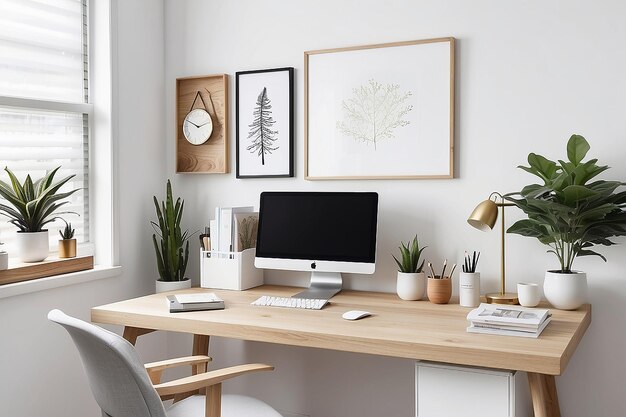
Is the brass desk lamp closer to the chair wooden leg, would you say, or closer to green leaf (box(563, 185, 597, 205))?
green leaf (box(563, 185, 597, 205))

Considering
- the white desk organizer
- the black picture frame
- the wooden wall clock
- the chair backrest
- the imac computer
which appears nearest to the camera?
the chair backrest

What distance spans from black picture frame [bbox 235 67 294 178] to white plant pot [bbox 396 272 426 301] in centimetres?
→ 77

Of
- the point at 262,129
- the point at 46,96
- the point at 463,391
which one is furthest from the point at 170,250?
the point at 463,391

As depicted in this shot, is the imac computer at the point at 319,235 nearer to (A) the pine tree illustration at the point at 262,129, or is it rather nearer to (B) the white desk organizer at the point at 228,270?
(B) the white desk organizer at the point at 228,270

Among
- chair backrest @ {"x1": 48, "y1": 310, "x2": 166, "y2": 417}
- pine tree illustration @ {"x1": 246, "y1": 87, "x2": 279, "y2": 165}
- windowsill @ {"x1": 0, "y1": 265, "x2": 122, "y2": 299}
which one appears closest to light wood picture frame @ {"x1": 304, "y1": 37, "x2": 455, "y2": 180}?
pine tree illustration @ {"x1": 246, "y1": 87, "x2": 279, "y2": 165}

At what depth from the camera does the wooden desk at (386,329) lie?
1966 mm

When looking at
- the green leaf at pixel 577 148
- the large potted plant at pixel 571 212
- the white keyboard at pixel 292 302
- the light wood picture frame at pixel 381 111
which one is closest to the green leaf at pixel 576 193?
the large potted plant at pixel 571 212

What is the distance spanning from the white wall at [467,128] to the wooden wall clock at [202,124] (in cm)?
6

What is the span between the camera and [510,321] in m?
2.11

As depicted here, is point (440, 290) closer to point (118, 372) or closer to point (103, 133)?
point (118, 372)

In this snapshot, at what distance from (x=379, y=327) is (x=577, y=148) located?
99 centimetres

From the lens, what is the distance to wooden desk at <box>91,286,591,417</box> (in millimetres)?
1966

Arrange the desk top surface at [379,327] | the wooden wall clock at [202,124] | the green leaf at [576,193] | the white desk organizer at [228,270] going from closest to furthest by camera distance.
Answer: the desk top surface at [379,327] < the green leaf at [576,193] < the white desk organizer at [228,270] < the wooden wall clock at [202,124]

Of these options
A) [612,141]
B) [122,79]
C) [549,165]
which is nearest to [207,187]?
[122,79]
